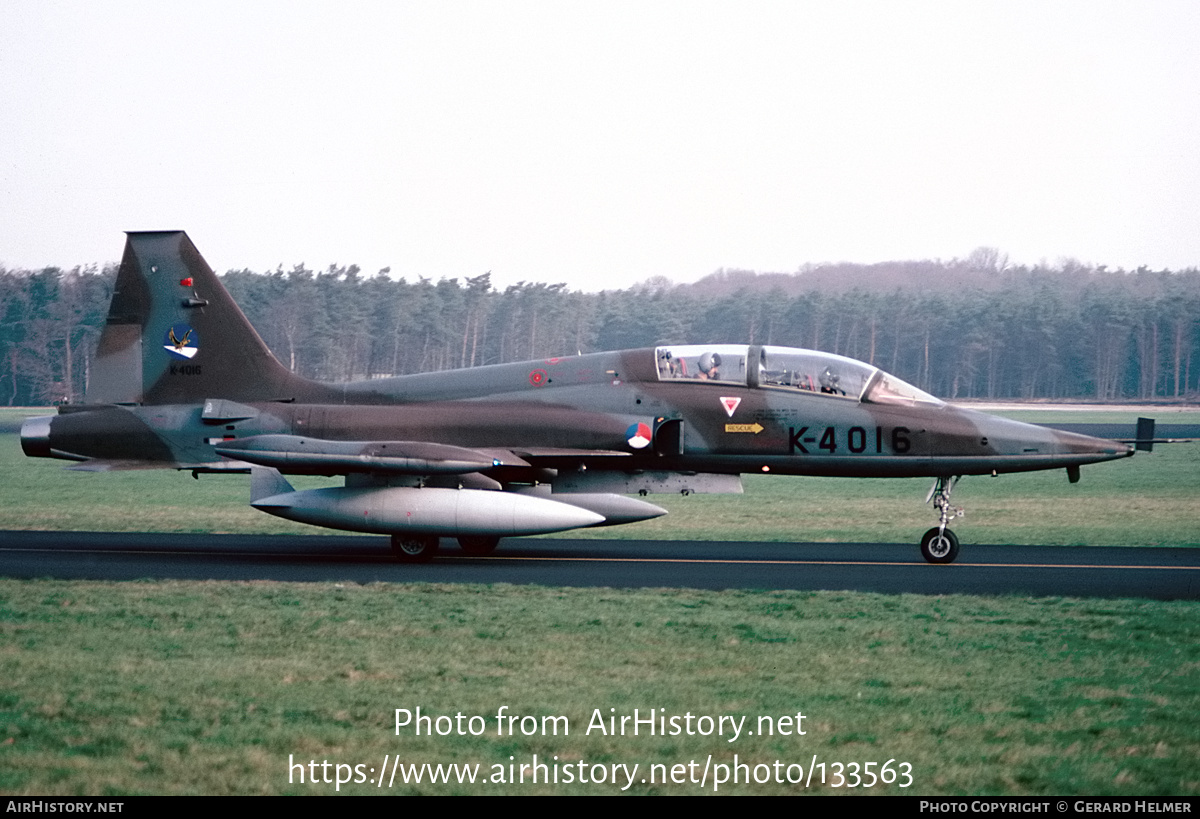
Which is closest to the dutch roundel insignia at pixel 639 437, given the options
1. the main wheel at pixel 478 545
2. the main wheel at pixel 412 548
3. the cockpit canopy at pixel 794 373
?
the cockpit canopy at pixel 794 373

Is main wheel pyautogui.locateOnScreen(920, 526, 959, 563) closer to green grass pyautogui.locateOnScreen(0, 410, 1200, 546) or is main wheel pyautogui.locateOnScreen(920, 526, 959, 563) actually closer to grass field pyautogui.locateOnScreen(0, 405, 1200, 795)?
green grass pyautogui.locateOnScreen(0, 410, 1200, 546)

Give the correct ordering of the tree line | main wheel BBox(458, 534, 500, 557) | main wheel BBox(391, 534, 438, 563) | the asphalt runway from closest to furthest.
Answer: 1. the asphalt runway
2. main wheel BBox(391, 534, 438, 563)
3. main wheel BBox(458, 534, 500, 557)
4. the tree line

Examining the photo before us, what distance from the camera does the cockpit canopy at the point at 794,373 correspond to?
17391 mm

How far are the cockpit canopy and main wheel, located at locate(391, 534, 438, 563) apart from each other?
13.3 feet

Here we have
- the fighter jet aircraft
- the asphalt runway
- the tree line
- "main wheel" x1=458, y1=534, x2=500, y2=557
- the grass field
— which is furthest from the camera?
the tree line

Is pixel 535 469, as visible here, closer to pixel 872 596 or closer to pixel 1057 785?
pixel 872 596

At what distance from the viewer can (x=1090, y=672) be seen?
942 centimetres

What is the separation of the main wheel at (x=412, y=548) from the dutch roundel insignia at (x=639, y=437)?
9.91 feet

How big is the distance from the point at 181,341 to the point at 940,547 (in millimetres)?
11511

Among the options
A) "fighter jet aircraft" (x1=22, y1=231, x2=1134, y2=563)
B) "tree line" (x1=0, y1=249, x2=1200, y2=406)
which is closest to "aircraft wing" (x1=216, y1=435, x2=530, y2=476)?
"fighter jet aircraft" (x1=22, y1=231, x2=1134, y2=563)

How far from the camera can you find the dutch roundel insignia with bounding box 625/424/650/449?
1747 cm

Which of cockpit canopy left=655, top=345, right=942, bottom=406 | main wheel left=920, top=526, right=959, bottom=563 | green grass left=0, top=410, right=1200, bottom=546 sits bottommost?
green grass left=0, top=410, right=1200, bottom=546

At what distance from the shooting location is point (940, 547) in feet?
55.6

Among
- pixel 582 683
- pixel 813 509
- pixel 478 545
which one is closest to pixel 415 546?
pixel 478 545
